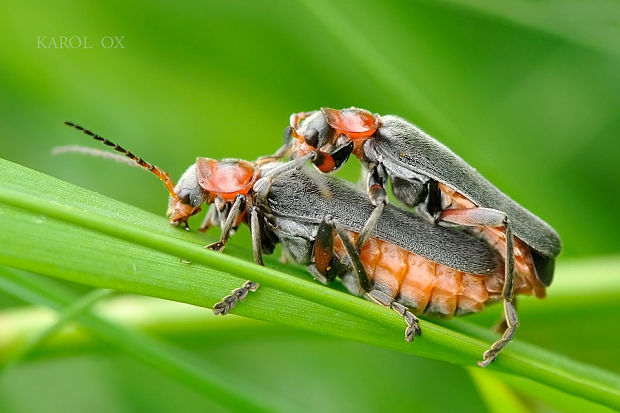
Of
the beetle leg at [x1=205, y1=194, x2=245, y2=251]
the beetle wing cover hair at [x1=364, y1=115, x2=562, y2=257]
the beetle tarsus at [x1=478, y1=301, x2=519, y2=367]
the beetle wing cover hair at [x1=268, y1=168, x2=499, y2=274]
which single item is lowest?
the beetle leg at [x1=205, y1=194, x2=245, y2=251]

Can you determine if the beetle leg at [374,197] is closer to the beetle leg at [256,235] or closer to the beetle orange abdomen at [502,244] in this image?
the beetle orange abdomen at [502,244]

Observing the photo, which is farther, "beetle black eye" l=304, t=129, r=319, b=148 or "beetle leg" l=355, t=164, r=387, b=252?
"beetle black eye" l=304, t=129, r=319, b=148

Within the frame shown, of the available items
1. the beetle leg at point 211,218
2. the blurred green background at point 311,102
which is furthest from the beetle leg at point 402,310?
the blurred green background at point 311,102

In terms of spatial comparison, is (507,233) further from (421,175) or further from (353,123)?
(353,123)

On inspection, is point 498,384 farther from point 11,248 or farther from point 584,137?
point 11,248

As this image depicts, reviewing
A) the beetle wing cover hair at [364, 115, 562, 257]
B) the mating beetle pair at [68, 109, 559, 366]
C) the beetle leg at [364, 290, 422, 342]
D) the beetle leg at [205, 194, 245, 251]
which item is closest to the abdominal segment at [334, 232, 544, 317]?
the mating beetle pair at [68, 109, 559, 366]

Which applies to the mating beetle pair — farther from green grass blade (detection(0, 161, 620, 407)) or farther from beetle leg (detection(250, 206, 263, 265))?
green grass blade (detection(0, 161, 620, 407))

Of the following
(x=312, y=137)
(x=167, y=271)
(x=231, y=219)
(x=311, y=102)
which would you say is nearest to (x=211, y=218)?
(x=231, y=219)

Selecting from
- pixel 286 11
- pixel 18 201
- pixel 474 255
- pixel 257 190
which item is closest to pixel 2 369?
pixel 257 190
